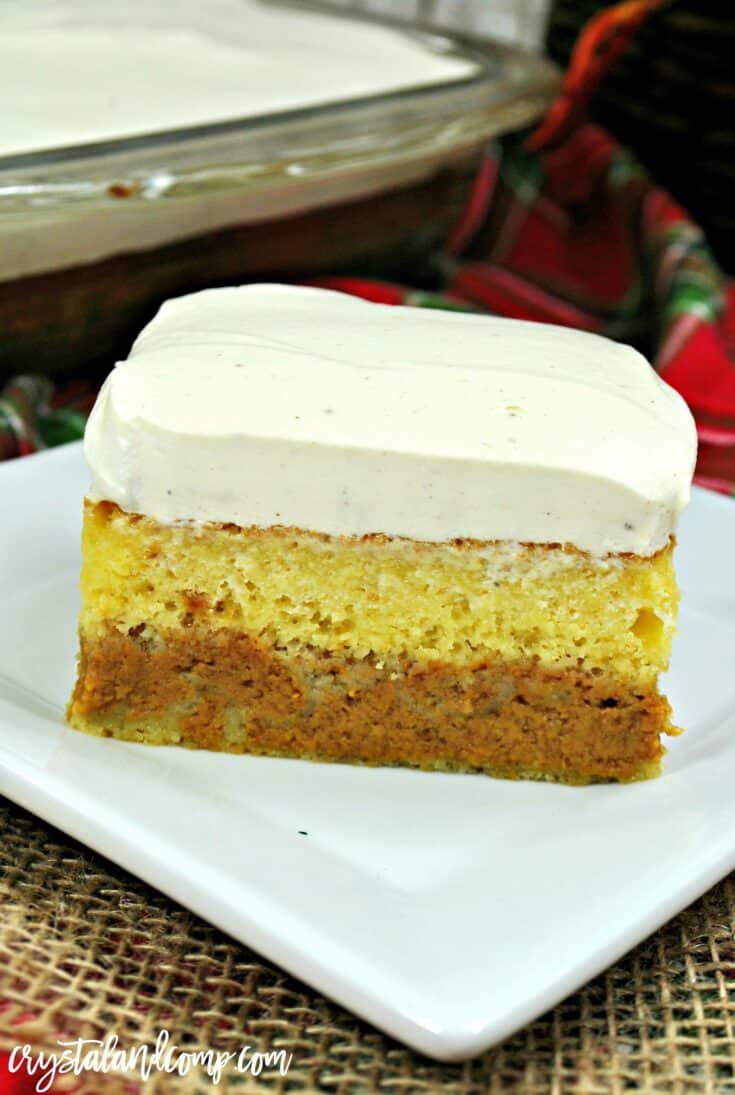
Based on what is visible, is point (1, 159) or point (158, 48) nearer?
point (1, 159)

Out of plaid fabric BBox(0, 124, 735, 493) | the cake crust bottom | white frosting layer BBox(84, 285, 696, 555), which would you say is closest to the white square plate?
the cake crust bottom

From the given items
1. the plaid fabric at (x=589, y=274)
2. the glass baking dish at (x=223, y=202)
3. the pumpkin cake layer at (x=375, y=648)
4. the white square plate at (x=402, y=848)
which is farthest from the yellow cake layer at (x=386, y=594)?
the plaid fabric at (x=589, y=274)

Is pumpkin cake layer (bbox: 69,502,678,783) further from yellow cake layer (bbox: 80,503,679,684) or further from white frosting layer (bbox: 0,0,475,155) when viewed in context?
white frosting layer (bbox: 0,0,475,155)

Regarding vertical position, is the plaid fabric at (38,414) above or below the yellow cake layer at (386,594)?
below

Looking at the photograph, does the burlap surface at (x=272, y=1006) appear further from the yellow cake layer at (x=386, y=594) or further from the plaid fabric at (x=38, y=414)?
the plaid fabric at (x=38, y=414)

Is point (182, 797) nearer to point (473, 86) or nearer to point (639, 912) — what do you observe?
point (639, 912)

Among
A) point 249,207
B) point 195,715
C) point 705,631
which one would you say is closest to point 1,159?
point 249,207

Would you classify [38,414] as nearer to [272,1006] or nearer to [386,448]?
[386,448]

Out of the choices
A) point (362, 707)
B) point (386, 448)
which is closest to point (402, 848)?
point (362, 707)
